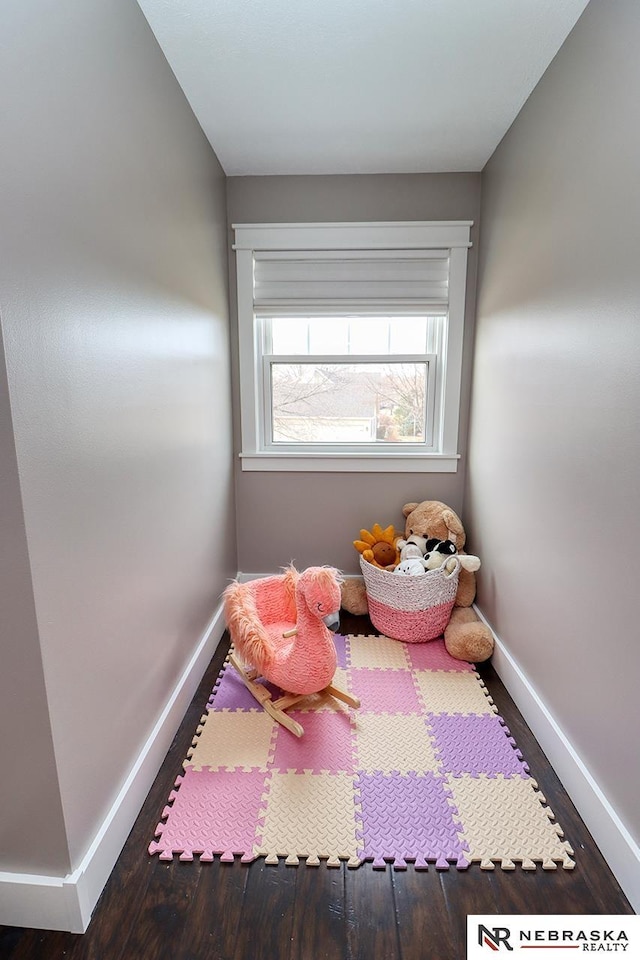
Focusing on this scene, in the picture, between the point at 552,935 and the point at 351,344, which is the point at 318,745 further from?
the point at 351,344

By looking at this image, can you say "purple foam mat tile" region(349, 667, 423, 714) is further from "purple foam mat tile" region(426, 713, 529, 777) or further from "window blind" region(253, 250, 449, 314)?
"window blind" region(253, 250, 449, 314)

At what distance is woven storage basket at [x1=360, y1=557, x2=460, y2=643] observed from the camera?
2.21 m

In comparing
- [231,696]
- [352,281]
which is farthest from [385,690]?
[352,281]

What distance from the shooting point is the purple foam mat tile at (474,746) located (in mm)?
1529

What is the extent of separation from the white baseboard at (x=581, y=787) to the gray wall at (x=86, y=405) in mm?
1302

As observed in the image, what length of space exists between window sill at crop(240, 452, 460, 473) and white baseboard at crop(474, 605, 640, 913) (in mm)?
1067

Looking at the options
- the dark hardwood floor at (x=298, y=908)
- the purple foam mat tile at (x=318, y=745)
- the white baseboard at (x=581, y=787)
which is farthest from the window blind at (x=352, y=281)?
the dark hardwood floor at (x=298, y=908)

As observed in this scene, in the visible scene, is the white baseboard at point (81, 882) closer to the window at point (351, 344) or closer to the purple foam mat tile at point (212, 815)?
the purple foam mat tile at point (212, 815)

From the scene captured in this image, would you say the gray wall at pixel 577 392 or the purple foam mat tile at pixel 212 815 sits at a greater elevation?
the gray wall at pixel 577 392

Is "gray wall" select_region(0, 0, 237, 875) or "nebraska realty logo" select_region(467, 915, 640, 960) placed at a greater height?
"gray wall" select_region(0, 0, 237, 875)

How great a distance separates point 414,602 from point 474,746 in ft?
2.27

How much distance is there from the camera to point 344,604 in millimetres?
2592

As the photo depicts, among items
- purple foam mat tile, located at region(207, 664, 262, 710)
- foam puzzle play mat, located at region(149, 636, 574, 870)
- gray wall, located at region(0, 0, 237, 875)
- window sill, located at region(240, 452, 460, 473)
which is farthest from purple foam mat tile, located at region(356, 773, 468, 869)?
Answer: window sill, located at region(240, 452, 460, 473)

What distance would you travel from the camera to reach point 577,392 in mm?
1444
